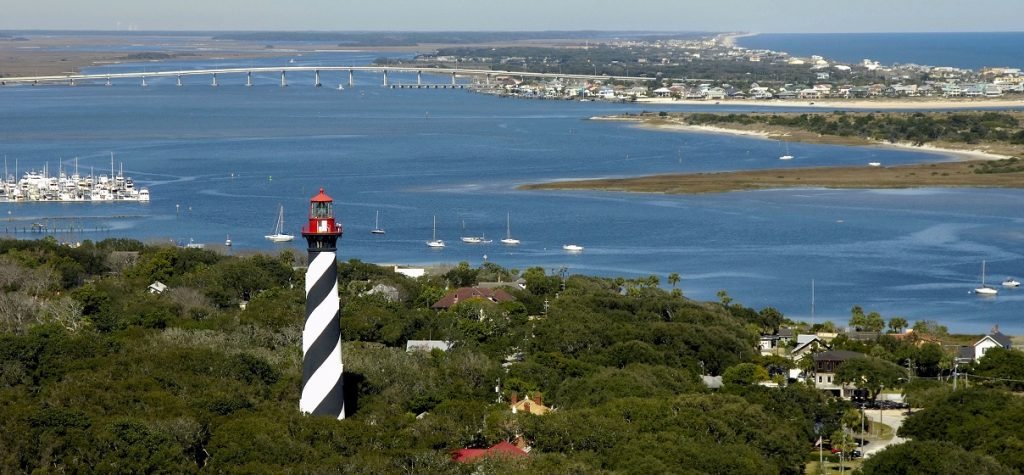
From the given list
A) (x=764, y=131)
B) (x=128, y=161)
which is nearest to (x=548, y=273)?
(x=128, y=161)

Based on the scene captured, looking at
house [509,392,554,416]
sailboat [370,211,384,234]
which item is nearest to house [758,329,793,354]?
house [509,392,554,416]

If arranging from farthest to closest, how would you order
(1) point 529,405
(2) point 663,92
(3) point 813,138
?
(2) point 663,92 < (3) point 813,138 < (1) point 529,405

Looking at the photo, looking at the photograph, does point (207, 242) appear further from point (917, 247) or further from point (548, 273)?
point (917, 247)

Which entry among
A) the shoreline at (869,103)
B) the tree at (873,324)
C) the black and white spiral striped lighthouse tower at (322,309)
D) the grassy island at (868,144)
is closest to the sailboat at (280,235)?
the grassy island at (868,144)

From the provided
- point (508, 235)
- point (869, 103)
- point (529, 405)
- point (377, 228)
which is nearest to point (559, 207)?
point (508, 235)

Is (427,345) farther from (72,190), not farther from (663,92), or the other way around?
(663,92)

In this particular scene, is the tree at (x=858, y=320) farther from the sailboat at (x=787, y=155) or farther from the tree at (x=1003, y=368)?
the sailboat at (x=787, y=155)
